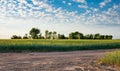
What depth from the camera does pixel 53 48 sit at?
26.9m

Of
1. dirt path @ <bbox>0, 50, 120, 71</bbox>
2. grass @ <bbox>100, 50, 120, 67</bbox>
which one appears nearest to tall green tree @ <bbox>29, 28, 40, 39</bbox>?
dirt path @ <bbox>0, 50, 120, 71</bbox>

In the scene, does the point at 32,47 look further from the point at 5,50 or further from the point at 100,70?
the point at 100,70

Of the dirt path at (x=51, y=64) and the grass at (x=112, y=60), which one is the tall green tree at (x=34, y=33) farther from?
the grass at (x=112, y=60)

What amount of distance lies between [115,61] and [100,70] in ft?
6.08

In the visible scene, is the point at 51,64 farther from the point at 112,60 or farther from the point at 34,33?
the point at 34,33

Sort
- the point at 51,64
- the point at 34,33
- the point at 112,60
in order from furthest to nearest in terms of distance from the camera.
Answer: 1. the point at 34,33
2. the point at 51,64
3. the point at 112,60

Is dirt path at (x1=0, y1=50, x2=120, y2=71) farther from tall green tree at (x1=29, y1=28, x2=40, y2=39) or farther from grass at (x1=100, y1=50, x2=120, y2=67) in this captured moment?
tall green tree at (x1=29, y1=28, x2=40, y2=39)

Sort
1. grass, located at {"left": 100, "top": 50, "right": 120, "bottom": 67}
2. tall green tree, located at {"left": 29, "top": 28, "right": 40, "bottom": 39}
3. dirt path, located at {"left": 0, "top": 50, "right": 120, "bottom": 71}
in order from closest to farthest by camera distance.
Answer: dirt path, located at {"left": 0, "top": 50, "right": 120, "bottom": 71} → grass, located at {"left": 100, "top": 50, "right": 120, "bottom": 67} → tall green tree, located at {"left": 29, "top": 28, "right": 40, "bottom": 39}

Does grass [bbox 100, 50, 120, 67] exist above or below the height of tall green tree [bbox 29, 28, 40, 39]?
below

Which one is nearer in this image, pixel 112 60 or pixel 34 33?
pixel 112 60

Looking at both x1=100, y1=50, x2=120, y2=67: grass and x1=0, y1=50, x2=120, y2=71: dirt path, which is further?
x1=100, y1=50, x2=120, y2=67: grass

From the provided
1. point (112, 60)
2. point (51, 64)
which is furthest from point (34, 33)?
point (112, 60)

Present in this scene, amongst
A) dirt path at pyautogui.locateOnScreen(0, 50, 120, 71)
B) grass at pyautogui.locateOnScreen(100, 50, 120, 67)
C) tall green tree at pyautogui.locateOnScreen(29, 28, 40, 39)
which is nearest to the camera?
dirt path at pyautogui.locateOnScreen(0, 50, 120, 71)

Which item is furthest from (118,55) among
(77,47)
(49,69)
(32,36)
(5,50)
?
(32,36)
